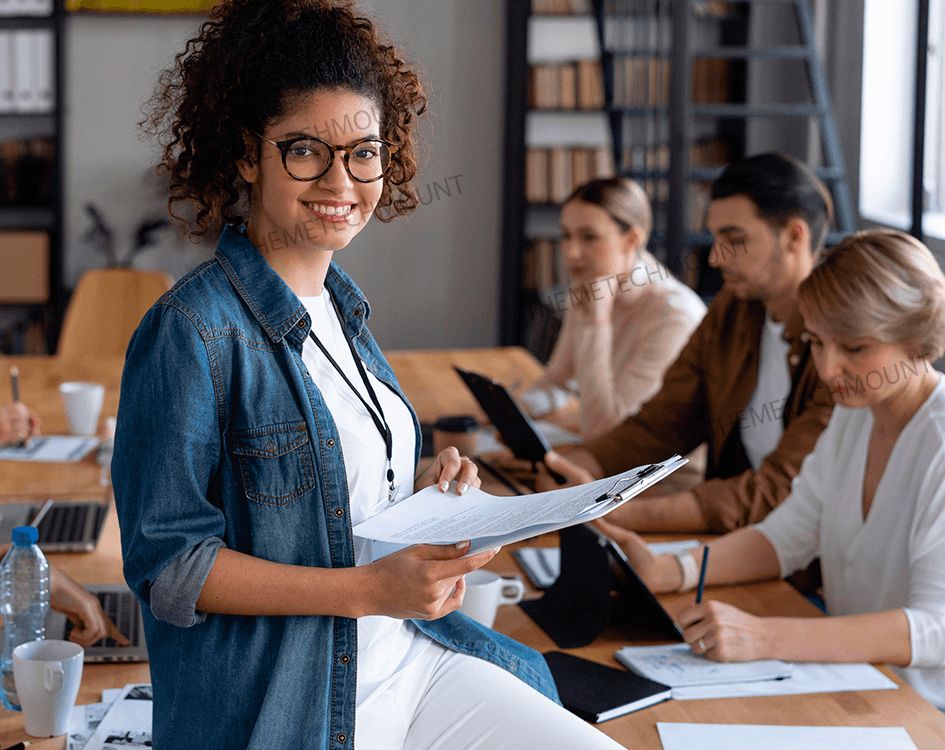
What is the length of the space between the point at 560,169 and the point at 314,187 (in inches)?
166

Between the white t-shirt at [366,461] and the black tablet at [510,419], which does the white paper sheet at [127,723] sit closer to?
the white t-shirt at [366,461]

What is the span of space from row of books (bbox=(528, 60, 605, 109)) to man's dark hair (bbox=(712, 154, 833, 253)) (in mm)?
2975

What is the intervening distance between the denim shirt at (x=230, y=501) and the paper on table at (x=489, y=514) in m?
0.07

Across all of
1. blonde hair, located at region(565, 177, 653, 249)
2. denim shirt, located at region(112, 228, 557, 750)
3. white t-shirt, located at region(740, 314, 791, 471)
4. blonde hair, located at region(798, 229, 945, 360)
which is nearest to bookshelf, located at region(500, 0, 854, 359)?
blonde hair, located at region(565, 177, 653, 249)

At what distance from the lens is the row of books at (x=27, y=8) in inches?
184

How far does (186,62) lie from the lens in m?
1.13

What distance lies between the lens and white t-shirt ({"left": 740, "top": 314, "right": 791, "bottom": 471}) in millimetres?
2172

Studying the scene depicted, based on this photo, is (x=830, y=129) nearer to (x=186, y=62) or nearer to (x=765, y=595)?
(x=765, y=595)

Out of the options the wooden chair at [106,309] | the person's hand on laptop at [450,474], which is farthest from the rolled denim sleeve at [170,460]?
the wooden chair at [106,309]

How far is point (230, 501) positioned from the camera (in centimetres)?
101

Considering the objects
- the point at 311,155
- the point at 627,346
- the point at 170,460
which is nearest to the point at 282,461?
the point at 170,460

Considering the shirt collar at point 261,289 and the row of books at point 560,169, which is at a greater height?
the row of books at point 560,169

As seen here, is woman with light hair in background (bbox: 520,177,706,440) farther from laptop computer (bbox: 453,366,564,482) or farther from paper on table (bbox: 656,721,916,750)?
paper on table (bbox: 656,721,916,750)

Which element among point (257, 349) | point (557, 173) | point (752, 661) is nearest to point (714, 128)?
point (557, 173)
